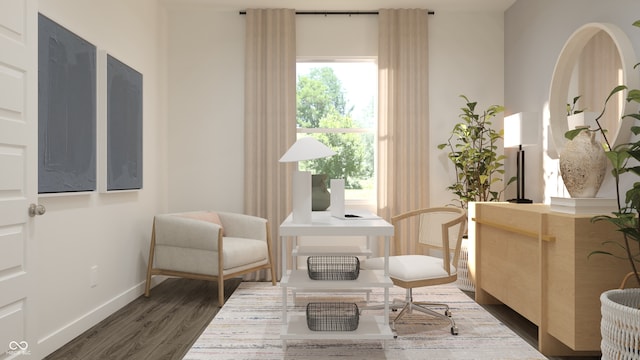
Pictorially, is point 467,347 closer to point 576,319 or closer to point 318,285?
point 576,319

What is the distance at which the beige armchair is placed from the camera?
4.08 m

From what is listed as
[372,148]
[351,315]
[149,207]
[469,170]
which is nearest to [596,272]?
[351,315]

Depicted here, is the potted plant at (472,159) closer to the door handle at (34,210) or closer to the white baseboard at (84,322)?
the white baseboard at (84,322)

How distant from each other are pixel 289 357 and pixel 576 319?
5.19ft

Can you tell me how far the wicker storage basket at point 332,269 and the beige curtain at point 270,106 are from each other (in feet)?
6.23

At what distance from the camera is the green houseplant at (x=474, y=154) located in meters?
4.77

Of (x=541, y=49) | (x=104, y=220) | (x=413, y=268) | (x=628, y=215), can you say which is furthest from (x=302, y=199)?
(x=541, y=49)

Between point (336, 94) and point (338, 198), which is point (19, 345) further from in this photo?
point (336, 94)

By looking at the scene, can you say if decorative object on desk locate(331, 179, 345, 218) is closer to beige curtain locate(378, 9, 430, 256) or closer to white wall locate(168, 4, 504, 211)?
beige curtain locate(378, 9, 430, 256)

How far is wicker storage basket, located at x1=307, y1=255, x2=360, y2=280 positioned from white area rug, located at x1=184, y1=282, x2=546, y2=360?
0.47m

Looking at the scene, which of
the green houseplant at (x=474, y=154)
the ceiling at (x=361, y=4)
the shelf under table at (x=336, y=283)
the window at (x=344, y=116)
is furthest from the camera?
the window at (x=344, y=116)

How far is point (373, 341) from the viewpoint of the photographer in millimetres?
3133

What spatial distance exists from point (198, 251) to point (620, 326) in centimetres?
311

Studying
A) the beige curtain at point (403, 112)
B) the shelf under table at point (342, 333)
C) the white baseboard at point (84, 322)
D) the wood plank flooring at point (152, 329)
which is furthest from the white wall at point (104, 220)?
the beige curtain at point (403, 112)
